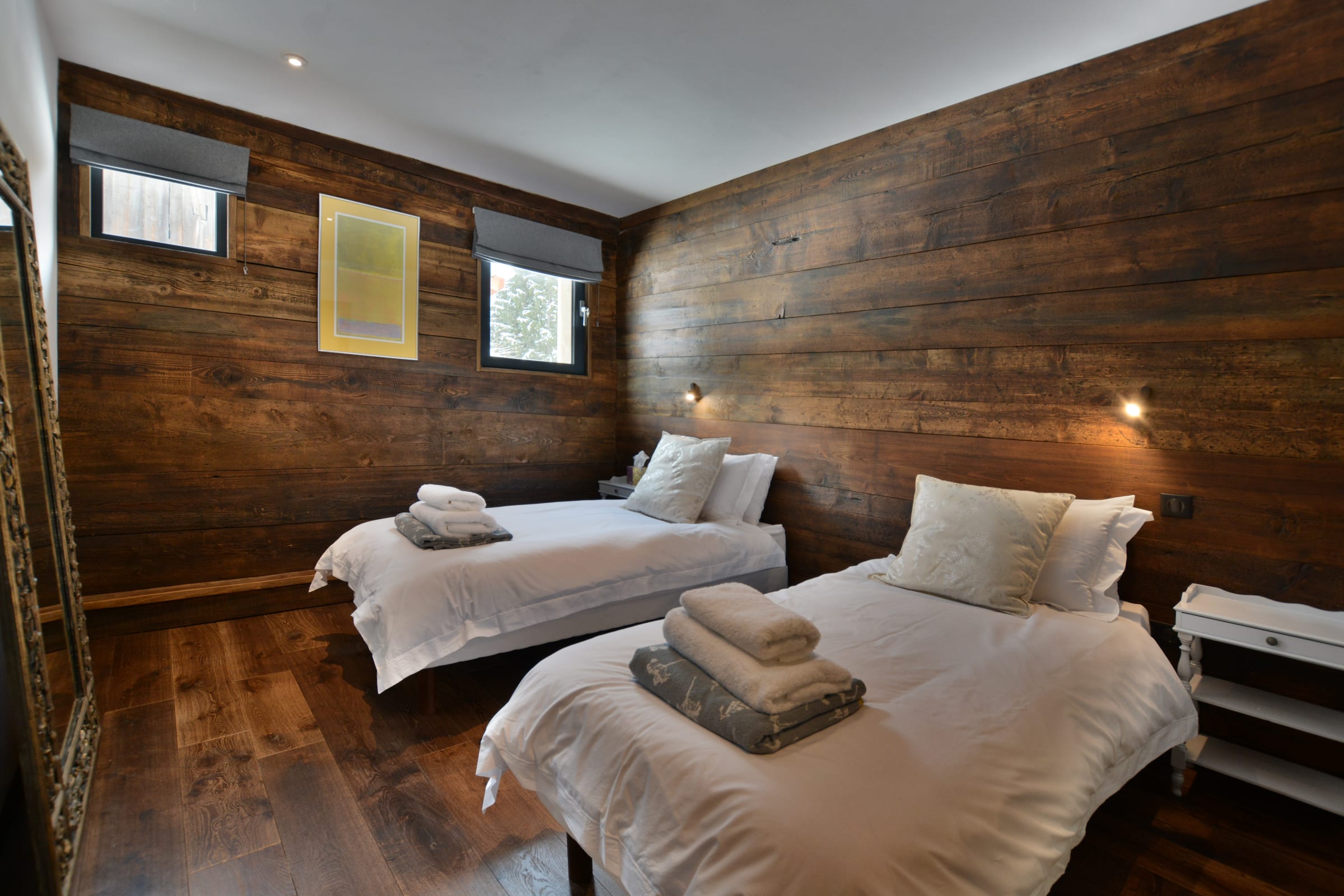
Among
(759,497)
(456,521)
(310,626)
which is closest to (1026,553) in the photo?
(759,497)

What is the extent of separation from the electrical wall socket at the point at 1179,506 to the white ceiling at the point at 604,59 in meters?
1.65

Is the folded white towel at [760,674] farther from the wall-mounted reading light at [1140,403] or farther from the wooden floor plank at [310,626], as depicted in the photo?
the wooden floor plank at [310,626]

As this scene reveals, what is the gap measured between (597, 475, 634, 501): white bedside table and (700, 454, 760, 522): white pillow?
2.29ft

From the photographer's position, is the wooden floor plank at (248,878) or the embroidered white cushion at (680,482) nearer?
the wooden floor plank at (248,878)

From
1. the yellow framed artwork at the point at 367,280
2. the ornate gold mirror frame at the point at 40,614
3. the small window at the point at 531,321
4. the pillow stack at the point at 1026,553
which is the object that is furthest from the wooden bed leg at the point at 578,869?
the small window at the point at 531,321

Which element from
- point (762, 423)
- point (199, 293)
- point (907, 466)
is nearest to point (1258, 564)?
point (907, 466)

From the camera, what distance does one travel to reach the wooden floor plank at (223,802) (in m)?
1.68

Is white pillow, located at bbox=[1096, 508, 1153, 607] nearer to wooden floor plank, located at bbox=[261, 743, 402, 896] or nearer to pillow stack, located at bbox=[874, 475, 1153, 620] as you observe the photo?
pillow stack, located at bbox=[874, 475, 1153, 620]

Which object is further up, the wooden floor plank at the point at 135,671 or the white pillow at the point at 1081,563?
the white pillow at the point at 1081,563

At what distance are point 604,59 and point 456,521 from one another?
2024 mm

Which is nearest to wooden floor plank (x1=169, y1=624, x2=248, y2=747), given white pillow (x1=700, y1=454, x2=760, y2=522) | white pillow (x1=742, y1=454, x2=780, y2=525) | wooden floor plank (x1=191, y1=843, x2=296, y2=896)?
wooden floor plank (x1=191, y1=843, x2=296, y2=896)

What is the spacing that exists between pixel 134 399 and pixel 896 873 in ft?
12.0

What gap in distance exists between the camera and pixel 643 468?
4.18m

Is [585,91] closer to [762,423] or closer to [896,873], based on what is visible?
[762,423]
